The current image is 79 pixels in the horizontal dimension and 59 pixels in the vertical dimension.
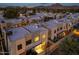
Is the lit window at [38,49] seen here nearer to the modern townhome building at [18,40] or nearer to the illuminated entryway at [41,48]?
the illuminated entryway at [41,48]

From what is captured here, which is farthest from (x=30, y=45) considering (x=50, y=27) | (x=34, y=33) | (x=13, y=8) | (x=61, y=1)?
(x=61, y=1)

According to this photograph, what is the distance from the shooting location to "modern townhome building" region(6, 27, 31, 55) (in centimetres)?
185

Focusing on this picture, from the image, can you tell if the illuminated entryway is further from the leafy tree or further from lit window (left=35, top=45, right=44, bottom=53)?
the leafy tree

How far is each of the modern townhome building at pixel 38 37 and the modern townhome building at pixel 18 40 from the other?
0.16ft

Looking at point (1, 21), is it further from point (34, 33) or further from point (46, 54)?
point (46, 54)

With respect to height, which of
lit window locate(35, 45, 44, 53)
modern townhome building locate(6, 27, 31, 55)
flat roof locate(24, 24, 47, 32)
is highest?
flat roof locate(24, 24, 47, 32)

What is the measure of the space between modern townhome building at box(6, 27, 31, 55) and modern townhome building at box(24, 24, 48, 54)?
0.16ft

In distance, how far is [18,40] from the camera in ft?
6.07

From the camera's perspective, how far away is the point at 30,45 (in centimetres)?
189

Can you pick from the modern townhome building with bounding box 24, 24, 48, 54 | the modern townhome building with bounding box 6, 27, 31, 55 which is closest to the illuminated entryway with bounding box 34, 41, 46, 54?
the modern townhome building with bounding box 24, 24, 48, 54

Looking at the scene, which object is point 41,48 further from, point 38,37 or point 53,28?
point 53,28

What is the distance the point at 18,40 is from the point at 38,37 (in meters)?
0.20

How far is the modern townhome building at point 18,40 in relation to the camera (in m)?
1.85

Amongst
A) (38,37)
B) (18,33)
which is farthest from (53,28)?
(18,33)
